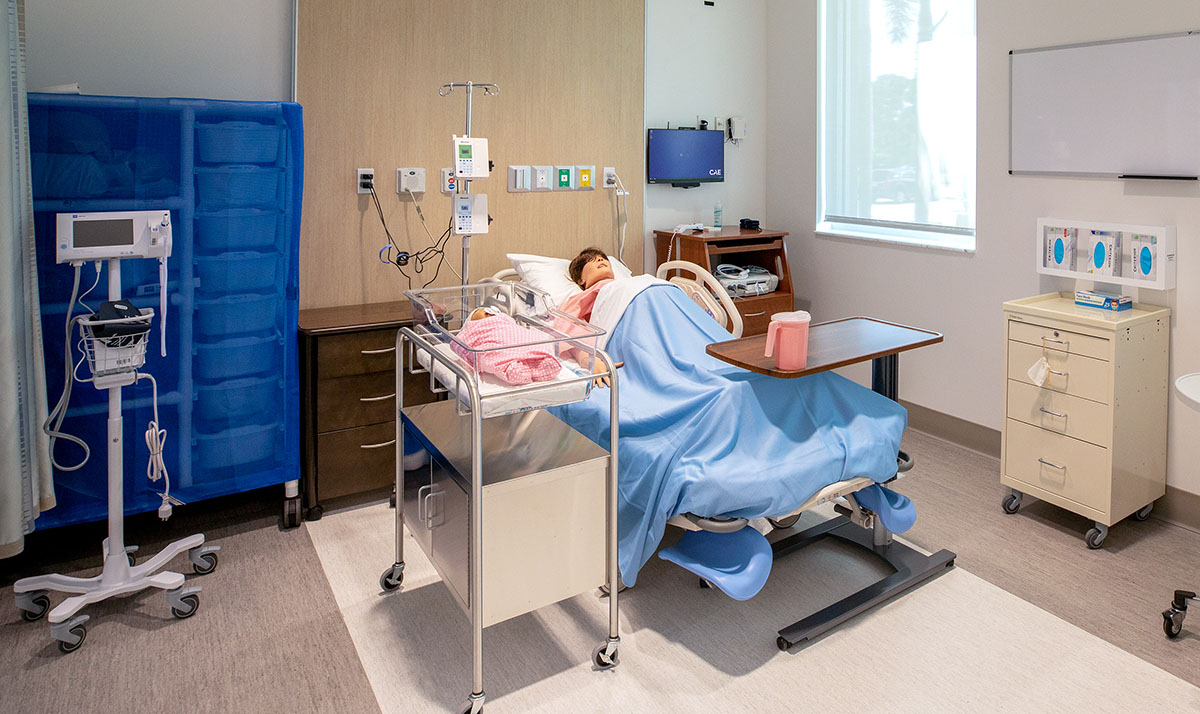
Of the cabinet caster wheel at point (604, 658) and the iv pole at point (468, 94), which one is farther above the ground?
the iv pole at point (468, 94)

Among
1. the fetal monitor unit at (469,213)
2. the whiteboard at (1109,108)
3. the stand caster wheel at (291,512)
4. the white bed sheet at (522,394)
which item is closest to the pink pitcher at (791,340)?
the white bed sheet at (522,394)

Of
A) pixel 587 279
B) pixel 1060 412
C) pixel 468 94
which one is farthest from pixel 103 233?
pixel 1060 412

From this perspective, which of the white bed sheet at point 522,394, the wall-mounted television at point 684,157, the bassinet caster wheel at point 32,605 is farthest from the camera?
the wall-mounted television at point 684,157

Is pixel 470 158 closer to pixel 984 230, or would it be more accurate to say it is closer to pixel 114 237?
pixel 114 237

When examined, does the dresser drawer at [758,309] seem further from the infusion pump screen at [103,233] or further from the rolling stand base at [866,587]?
the infusion pump screen at [103,233]

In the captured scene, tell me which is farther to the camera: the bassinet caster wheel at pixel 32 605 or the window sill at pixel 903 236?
the window sill at pixel 903 236

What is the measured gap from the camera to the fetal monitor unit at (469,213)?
3.53m

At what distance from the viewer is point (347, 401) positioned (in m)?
3.38

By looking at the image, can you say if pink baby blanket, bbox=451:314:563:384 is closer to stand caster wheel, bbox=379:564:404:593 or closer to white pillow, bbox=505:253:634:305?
stand caster wheel, bbox=379:564:404:593

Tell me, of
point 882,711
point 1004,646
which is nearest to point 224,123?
point 882,711

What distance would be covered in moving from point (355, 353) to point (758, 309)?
2223 millimetres

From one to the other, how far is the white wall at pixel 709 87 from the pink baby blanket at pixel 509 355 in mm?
2305

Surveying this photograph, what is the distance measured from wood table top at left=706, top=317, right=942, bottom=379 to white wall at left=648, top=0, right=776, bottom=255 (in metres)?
1.95

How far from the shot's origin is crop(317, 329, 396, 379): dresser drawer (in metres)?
3.31
